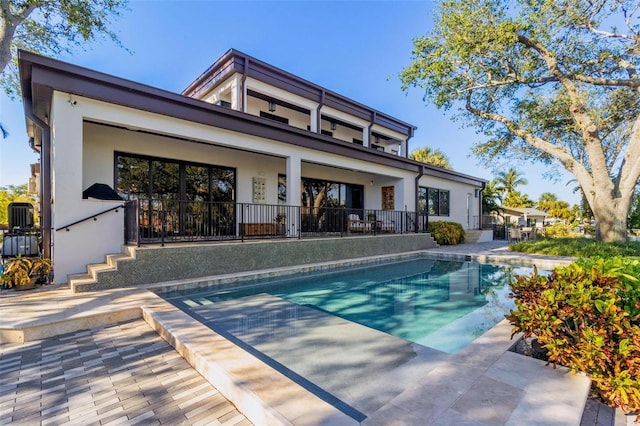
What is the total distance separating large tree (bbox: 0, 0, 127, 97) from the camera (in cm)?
834

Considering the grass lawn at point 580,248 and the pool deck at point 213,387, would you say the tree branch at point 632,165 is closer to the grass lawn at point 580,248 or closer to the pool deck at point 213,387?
the grass lawn at point 580,248

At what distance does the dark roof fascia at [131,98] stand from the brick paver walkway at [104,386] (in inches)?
186

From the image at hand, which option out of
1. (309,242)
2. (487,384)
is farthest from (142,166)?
(487,384)

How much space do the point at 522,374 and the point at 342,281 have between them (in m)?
5.18

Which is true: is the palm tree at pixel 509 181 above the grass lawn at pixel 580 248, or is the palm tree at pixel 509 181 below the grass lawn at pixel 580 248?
above

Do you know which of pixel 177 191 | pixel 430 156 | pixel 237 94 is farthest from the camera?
pixel 430 156

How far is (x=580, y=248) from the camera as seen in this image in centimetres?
1123

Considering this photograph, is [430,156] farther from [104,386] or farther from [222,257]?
[104,386]

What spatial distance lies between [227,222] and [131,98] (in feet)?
14.8

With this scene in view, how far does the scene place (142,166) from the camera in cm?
853

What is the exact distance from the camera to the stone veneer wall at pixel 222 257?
19.4 feet

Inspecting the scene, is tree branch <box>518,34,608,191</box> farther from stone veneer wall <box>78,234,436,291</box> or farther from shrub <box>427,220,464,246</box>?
stone veneer wall <box>78,234,436,291</box>

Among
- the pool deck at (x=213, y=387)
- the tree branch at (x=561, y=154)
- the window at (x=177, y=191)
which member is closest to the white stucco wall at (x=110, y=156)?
the window at (x=177, y=191)

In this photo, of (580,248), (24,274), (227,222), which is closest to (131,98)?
(24,274)
